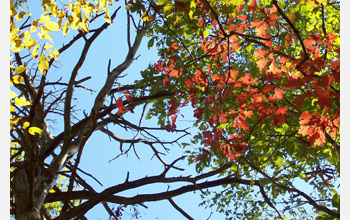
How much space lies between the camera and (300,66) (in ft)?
8.11

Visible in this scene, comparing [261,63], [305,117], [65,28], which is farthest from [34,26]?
[305,117]

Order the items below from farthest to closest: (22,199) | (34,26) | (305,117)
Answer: (22,199) → (305,117) → (34,26)

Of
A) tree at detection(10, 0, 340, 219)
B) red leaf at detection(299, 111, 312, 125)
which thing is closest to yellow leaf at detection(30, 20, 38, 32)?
tree at detection(10, 0, 340, 219)

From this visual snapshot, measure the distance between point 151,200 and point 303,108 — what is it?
2.09 meters

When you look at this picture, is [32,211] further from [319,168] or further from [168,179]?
[319,168]

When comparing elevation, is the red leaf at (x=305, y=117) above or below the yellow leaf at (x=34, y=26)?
below

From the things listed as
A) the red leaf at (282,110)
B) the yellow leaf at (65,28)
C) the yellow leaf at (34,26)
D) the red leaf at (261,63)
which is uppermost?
the red leaf at (261,63)

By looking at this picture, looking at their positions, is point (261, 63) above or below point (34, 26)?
above

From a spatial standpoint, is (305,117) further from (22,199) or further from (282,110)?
(22,199)

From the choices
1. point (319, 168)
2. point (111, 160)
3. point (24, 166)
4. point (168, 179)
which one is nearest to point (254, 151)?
point (319, 168)

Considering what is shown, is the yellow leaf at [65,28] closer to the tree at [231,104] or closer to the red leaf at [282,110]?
the tree at [231,104]

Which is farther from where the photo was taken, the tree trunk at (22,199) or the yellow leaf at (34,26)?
the tree trunk at (22,199)

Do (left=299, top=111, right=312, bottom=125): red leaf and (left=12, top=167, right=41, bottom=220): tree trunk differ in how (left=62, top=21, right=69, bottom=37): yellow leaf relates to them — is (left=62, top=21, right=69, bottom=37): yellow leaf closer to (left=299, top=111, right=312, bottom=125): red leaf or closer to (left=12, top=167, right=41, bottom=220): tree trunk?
(left=12, top=167, right=41, bottom=220): tree trunk

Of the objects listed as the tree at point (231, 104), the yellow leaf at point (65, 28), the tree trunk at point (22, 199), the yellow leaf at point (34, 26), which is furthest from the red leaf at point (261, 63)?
the tree trunk at point (22, 199)
